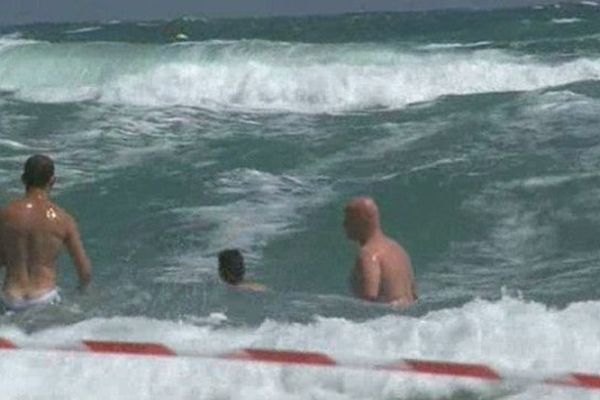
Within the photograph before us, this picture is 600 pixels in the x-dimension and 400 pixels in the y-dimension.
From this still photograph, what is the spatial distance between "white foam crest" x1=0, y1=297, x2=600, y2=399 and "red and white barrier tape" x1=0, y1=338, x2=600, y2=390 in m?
0.09

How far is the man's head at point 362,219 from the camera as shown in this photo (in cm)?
855

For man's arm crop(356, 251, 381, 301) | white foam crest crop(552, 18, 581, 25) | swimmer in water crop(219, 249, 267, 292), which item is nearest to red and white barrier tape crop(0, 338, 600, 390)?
man's arm crop(356, 251, 381, 301)

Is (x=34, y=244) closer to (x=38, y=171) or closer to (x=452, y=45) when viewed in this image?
(x=38, y=171)

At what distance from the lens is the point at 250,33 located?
28109mm

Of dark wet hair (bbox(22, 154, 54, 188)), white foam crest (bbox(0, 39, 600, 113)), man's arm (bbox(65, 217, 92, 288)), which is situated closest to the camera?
dark wet hair (bbox(22, 154, 54, 188))

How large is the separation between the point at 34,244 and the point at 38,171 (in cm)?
40

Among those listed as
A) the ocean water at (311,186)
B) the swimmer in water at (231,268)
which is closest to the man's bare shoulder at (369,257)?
the ocean water at (311,186)

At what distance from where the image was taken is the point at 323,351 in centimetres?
738

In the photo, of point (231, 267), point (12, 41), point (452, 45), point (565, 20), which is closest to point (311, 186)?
point (231, 267)

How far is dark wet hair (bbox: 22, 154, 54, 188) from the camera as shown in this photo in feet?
28.4

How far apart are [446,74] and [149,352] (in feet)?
54.8

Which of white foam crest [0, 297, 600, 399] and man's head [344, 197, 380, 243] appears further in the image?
man's head [344, 197, 380, 243]

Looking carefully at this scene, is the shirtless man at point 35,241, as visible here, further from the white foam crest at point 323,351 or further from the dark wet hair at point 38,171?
the white foam crest at point 323,351

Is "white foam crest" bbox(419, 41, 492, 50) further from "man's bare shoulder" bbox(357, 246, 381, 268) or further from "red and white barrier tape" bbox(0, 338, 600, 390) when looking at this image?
"red and white barrier tape" bbox(0, 338, 600, 390)
